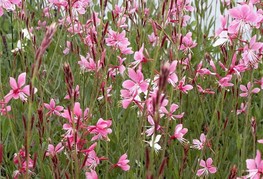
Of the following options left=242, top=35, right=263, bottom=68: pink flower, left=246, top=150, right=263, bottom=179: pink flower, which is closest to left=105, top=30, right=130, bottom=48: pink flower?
left=242, top=35, right=263, bottom=68: pink flower

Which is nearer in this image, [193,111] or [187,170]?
[187,170]

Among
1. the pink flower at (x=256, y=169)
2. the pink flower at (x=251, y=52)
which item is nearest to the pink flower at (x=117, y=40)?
the pink flower at (x=251, y=52)

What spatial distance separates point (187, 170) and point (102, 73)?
434mm

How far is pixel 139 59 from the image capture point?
159 centimetres

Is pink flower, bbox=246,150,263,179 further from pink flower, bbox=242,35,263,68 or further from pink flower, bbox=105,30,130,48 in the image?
pink flower, bbox=105,30,130,48

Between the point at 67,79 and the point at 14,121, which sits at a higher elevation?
the point at 67,79

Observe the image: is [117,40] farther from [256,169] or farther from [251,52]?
[256,169]

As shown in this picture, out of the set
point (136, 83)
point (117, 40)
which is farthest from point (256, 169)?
point (117, 40)

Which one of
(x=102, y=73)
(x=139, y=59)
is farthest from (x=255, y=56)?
(x=102, y=73)

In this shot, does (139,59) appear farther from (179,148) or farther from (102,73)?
(179,148)

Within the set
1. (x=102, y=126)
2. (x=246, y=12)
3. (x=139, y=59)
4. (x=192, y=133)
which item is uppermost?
(x=246, y=12)

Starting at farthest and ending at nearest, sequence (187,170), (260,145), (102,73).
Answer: (260,145) < (187,170) < (102,73)

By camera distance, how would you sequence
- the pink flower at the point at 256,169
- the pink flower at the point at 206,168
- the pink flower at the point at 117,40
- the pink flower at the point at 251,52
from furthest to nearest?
1. the pink flower at the point at 117,40
2. the pink flower at the point at 206,168
3. the pink flower at the point at 251,52
4. the pink flower at the point at 256,169

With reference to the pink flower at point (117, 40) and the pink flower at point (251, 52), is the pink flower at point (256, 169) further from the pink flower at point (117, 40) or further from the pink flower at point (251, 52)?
the pink flower at point (117, 40)
